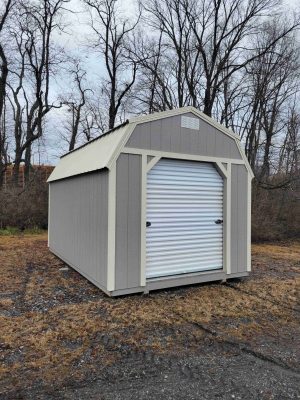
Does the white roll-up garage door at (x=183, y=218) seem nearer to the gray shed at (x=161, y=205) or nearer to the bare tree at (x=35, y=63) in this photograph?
the gray shed at (x=161, y=205)

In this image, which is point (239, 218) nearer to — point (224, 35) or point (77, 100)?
point (224, 35)

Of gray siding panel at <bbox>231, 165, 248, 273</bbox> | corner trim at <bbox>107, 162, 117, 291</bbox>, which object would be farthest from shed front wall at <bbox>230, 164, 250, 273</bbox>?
corner trim at <bbox>107, 162, 117, 291</bbox>

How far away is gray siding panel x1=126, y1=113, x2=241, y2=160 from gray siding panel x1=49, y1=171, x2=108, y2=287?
0.81 metres

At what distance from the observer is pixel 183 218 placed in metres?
5.19

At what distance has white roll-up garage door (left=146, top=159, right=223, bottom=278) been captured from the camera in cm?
489

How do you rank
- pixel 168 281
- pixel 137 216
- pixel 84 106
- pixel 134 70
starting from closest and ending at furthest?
1. pixel 137 216
2. pixel 168 281
3. pixel 134 70
4. pixel 84 106

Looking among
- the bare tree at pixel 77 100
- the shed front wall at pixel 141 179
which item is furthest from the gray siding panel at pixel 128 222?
the bare tree at pixel 77 100

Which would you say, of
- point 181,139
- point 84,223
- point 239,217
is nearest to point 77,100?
point 84,223

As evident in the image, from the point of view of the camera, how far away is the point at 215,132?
5453 mm

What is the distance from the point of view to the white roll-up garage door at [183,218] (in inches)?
192

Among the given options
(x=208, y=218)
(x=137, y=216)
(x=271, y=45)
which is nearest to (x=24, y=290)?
(x=137, y=216)

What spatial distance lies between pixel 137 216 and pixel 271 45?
13411 millimetres

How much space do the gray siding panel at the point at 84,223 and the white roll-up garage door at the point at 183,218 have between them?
0.70 meters

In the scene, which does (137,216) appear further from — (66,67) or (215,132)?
(66,67)
